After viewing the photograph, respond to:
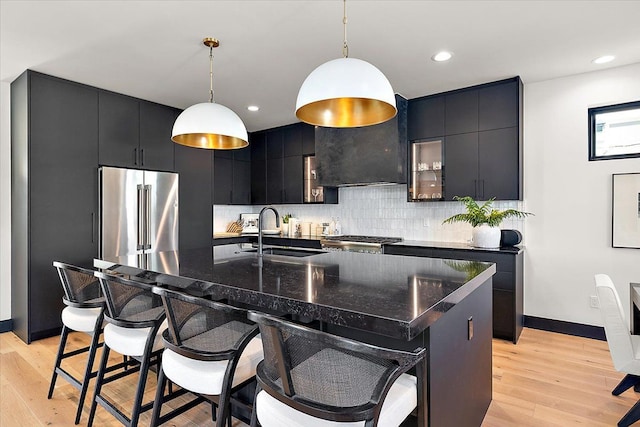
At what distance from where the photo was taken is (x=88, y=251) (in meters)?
3.83

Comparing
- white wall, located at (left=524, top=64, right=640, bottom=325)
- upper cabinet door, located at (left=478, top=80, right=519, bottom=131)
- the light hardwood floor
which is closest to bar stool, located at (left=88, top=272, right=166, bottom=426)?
the light hardwood floor

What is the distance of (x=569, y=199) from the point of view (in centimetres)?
367

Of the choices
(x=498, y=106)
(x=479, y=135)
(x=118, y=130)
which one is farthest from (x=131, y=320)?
(x=498, y=106)

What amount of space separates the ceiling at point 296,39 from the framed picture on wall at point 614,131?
0.44 metres

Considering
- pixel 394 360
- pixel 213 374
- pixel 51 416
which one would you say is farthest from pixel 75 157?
pixel 394 360

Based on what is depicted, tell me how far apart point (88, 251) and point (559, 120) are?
517 cm

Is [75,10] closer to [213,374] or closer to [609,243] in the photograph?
[213,374]

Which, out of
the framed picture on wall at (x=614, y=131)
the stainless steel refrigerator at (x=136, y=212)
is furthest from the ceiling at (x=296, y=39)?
the stainless steel refrigerator at (x=136, y=212)

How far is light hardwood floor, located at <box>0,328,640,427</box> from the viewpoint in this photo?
2.19 meters

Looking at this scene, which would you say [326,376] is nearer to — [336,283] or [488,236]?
[336,283]

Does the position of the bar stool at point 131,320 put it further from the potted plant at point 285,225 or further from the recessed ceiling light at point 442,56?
the potted plant at point 285,225

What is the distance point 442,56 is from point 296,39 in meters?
1.32

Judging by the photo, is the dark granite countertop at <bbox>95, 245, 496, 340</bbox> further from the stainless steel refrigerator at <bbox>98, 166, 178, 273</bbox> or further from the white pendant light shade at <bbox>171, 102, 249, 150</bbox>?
the stainless steel refrigerator at <bbox>98, 166, 178, 273</bbox>

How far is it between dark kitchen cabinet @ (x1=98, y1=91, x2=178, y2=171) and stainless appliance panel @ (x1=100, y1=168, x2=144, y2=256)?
174mm
